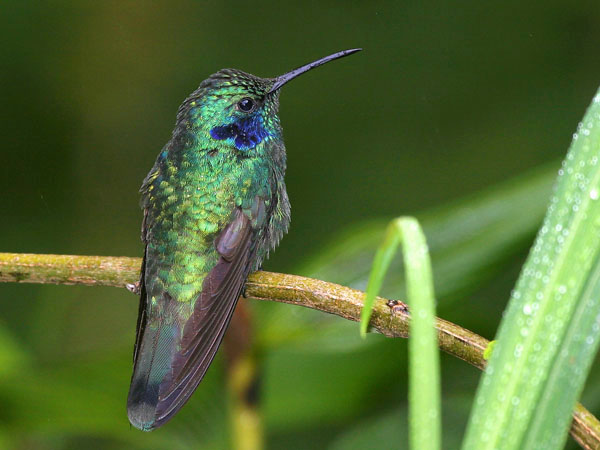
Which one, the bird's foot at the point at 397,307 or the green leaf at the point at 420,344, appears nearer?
the green leaf at the point at 420,344

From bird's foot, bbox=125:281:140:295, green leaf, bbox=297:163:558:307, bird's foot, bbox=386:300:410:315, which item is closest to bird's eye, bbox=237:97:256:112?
green leaf, bbox=297:163:558:307

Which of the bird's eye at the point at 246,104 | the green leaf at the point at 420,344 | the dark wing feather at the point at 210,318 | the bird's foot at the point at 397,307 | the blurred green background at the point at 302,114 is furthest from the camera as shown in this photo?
the blurred green background at the point at 302,114

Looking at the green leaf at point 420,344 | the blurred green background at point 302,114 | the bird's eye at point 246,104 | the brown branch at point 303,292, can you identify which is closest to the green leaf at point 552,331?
the green leaf at point 420,344

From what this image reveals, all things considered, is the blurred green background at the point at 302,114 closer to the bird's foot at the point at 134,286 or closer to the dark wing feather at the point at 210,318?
the dark wing feather at the point at 210,318

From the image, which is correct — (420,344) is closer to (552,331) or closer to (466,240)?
(552,331)

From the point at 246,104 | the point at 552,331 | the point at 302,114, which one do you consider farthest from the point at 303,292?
the point at 302,114

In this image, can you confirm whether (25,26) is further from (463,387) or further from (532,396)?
(532,396)

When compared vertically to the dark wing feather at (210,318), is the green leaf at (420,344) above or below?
above
